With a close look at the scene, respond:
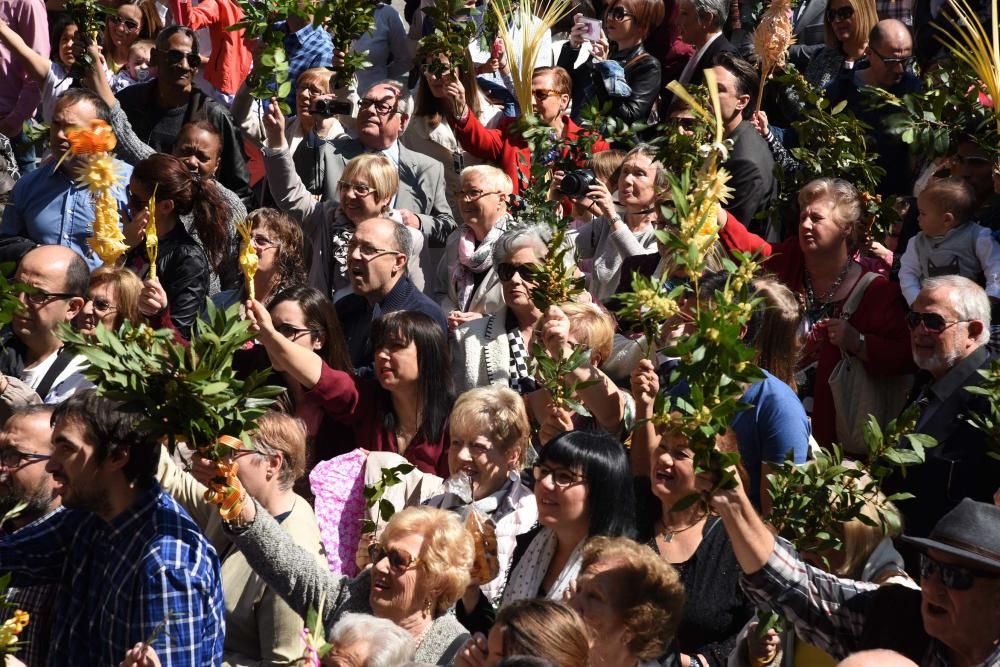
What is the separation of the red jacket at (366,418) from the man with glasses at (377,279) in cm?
66

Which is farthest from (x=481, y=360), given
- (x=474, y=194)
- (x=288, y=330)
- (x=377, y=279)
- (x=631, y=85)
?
(x=631, y=85)

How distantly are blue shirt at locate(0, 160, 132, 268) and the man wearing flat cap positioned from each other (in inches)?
195

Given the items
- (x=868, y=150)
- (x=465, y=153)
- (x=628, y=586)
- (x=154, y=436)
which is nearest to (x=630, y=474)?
(x=628, y=586)

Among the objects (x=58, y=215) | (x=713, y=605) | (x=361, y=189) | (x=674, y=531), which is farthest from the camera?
(x=58, y=215)

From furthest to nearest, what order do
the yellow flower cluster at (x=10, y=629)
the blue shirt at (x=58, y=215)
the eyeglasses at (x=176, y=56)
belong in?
the eyeglasses at (x=176, y=56)
the blue shirt at (x=58, y=215)
the yellow flower cluster at (x=10, y=629)

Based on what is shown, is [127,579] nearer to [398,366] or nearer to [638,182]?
[398,366]

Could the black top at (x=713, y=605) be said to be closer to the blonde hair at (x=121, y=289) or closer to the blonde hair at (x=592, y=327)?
the blonde hair at (x=592, y=327)

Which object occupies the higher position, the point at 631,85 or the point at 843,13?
the point at 843,13

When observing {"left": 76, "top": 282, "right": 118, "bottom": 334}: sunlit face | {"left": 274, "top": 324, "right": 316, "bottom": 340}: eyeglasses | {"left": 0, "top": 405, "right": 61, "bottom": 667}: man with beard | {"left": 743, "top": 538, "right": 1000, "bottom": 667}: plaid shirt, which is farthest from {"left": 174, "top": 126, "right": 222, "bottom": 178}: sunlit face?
{"left": 743, "top": 538, "right": 1000, "bottom": 667}: plaid shirt

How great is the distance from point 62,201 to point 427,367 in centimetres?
293

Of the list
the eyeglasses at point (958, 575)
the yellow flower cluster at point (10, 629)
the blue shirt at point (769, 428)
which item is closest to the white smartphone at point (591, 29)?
the blue shirt at point (769, 428)

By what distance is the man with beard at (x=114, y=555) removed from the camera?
15.6 ft

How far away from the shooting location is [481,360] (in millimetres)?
7309

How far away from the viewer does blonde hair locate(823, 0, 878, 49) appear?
9.77 m
